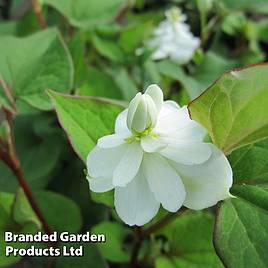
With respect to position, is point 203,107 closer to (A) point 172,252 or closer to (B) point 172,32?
(A) point 172,252

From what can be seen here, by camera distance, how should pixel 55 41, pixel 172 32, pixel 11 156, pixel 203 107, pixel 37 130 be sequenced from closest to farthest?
pixel 203 107
pixel 11 156
pixel 55 41
pixel 37 130
pixel 172 32

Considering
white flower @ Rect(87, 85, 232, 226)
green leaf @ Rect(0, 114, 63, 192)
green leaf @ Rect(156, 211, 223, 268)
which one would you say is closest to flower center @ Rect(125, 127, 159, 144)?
white flower @ Rect(87, 85, 232, 226)

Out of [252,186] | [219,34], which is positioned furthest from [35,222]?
[219,34]

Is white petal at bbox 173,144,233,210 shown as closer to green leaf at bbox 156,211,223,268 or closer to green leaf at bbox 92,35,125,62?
green leaf at bbox 156,211,223,268

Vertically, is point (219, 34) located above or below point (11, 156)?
below

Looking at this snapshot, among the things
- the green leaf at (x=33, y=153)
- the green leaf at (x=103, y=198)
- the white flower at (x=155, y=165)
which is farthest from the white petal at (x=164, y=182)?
the green leaf at (x=33, y=153)

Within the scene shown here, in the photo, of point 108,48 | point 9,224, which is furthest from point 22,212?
point 108,48
